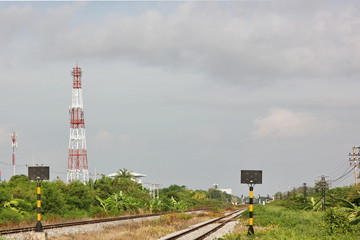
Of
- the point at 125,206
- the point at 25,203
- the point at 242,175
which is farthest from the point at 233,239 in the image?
Answer: the point at 125,206

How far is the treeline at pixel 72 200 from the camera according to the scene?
111ft

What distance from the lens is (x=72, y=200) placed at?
42.8 meters

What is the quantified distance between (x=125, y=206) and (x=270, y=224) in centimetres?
2339

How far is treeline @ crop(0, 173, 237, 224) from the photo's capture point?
33844 mm

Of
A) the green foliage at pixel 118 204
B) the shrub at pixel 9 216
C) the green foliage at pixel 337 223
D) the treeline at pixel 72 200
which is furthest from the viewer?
the green foliage at pixel 118 204

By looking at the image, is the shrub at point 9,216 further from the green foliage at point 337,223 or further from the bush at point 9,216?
the green foliage at point 337,223

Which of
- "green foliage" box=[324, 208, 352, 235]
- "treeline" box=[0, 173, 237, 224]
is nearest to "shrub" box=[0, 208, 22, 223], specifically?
"treeline" box=[0, 173, 237, 224]

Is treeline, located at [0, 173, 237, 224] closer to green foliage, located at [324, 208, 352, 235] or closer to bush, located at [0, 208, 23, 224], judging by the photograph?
bush, located at [0, 208, 23, 224]

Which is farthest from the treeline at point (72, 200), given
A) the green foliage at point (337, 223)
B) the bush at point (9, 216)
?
the green foliage at point (337, 223)

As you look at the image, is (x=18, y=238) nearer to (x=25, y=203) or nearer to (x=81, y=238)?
(x=81, y=238)

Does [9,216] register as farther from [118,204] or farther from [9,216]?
[118,204]

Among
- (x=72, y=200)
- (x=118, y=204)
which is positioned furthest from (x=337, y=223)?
(x=118, y=204)

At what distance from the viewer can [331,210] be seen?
24.4 meters

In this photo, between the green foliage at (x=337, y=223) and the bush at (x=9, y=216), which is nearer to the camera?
the green foliage at (x=337, y=223)
